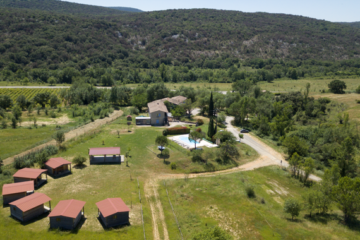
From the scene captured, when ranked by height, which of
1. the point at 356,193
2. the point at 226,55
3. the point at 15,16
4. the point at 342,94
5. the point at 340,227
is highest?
the point at 15,16

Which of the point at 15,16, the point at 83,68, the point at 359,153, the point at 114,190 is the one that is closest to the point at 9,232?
the point at 114,190

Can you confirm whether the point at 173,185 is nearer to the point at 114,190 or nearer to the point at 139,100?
the point at 114,190

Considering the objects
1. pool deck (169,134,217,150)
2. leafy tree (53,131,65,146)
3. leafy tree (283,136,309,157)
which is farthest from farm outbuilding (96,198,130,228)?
leafy tree (283,136,309,157)

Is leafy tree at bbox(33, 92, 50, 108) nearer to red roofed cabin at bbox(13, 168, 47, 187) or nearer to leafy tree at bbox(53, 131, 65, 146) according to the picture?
leafy tree at bbox(53, 131, 65, 146)

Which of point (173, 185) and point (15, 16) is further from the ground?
point (15, 16)

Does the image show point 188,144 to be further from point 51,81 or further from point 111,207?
point 51,81

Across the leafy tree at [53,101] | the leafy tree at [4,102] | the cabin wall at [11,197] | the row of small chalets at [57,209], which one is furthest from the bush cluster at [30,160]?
the leafy tree at [53,101]
